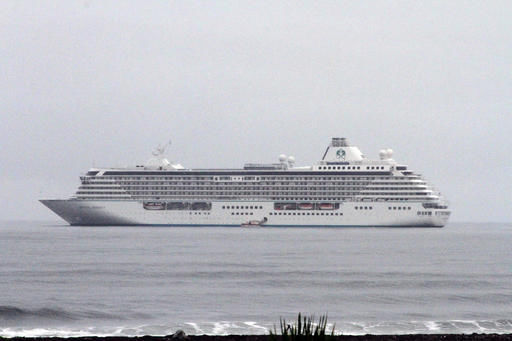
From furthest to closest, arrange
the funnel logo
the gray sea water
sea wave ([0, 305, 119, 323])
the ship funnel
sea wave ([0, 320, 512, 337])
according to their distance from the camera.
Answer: the funnel logo < the ship funnel < sea wave ([0, 305, 119, 323]) < the gray sea water < sea wave ([0, 320, 512, 337])

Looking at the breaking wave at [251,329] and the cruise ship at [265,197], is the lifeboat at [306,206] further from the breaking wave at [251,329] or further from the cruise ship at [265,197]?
the breaking wave at [251,329]

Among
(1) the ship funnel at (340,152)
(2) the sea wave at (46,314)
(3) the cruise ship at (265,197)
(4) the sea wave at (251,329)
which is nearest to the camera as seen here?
(4) the sea wave at (251,329)

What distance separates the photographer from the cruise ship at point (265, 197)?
10819 cm

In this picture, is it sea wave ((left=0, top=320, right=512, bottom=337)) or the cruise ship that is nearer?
sea wave ((left=0, top=320, right=512, bottom=337))

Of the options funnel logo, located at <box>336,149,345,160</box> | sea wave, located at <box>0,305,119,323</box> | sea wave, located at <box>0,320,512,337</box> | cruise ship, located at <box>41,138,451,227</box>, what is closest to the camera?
sea wave, located at <box>0,320,512,337</box>

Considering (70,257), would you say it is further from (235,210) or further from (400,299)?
(235,210)

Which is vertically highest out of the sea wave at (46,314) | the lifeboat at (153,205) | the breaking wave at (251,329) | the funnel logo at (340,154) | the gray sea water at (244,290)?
the funnel logo at (340,154)

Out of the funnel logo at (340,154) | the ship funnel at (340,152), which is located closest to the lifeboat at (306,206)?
the ship funnel at (340,152)

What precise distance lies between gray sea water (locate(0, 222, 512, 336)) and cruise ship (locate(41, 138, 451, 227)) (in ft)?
132

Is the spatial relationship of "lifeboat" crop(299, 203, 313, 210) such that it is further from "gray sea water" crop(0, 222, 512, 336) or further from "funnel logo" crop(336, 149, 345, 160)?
"gray sea water" crop(0, 222, 512, 336)

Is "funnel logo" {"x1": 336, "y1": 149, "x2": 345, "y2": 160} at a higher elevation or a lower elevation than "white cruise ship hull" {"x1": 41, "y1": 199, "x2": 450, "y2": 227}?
higher

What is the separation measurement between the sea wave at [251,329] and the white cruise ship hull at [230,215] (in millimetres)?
79983

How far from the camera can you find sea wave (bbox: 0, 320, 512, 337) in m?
25.9

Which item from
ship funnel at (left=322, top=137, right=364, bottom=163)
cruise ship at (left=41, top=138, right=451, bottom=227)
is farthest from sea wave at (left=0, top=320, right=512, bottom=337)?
ship funnel at (left=322, top=137, right=364, bottom=163)
